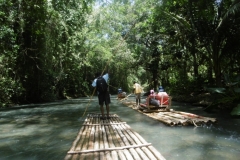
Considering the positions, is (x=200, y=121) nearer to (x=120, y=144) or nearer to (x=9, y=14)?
(x=120, y=144)

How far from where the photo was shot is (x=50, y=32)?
731 inches

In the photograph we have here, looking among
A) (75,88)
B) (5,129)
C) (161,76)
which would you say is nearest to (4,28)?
(5,129)

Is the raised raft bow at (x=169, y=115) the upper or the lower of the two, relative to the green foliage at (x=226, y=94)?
lower

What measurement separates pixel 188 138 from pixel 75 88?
28.3 metres

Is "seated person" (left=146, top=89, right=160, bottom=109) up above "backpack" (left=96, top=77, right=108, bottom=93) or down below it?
below

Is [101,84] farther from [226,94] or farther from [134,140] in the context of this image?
[226,94]

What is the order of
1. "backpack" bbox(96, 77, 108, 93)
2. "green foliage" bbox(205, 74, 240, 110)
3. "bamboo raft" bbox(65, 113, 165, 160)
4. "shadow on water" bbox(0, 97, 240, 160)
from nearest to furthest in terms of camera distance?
"bamboo raft" bbox(65, 113, 165, 160), "shadow on water" bbox(0, 97, 240, 160), "backpack" bbox(96, 77, 108, 93), "green foliage" bbox(205, 74, 240, 110)

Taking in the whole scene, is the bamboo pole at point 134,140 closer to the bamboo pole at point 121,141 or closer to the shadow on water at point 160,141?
the bamboo pole at point 121,141

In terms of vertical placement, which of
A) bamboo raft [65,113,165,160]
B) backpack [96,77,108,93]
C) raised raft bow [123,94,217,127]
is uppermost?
backpack [96,77,108,93]

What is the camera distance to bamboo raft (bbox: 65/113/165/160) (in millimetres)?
4258

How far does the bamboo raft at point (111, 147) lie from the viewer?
4258 mm

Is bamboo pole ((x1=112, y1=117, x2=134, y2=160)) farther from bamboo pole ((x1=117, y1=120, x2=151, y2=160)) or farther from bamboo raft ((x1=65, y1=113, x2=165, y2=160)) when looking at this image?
bamboo pole ((x1=117, y1=120, x2=151, y2=160))

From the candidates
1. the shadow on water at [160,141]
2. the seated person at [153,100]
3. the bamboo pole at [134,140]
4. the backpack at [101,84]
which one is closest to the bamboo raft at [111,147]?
the bamboo pole at [134,140]

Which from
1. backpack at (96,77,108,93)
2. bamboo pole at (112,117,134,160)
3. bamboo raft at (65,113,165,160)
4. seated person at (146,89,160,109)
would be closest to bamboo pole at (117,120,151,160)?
bamboo raft at (65,113,165,160)
